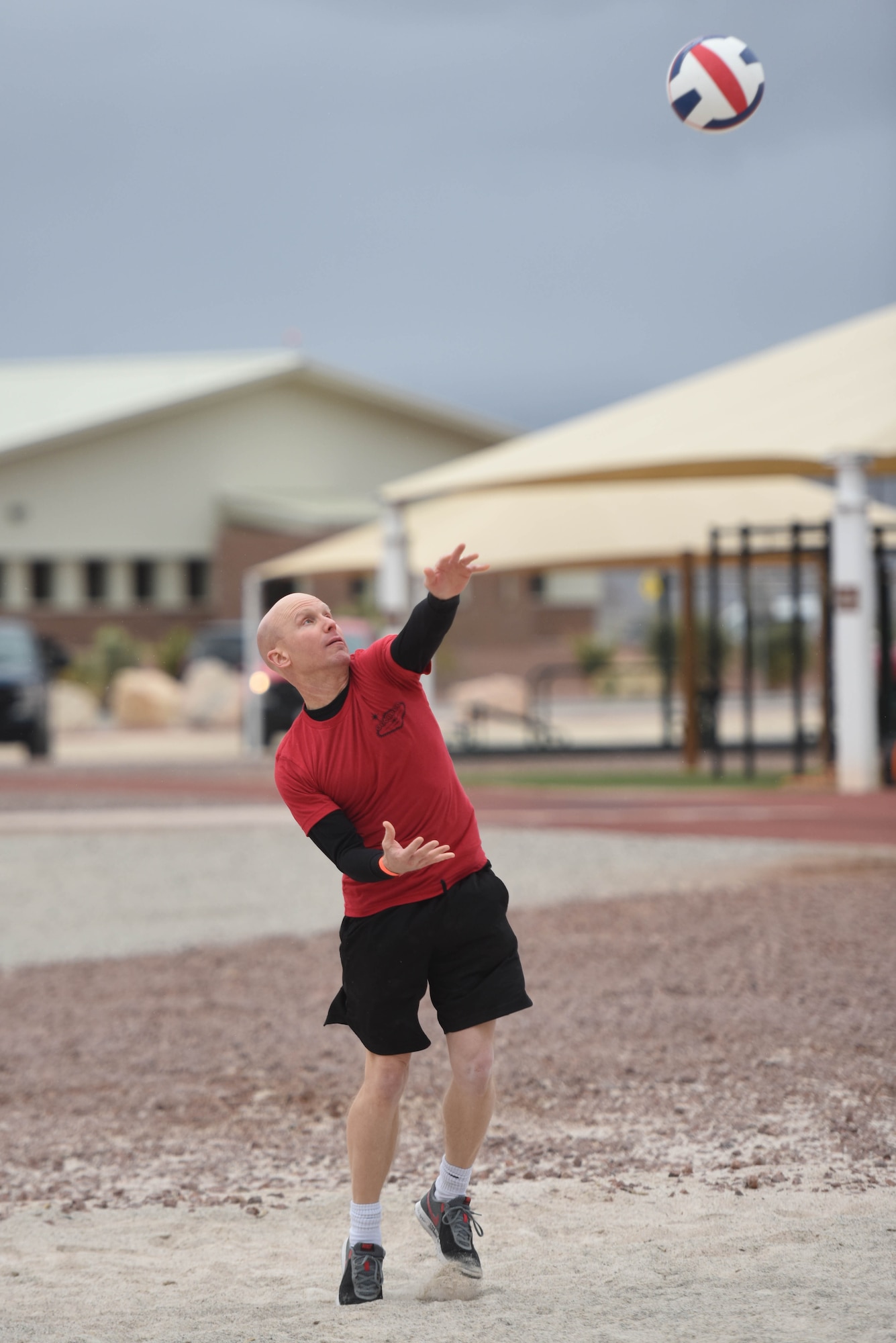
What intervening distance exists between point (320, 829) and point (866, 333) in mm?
17535

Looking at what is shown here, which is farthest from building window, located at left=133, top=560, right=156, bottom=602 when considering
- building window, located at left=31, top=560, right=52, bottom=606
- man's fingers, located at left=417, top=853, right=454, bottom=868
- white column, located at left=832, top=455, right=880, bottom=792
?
man's fingers, located at left=417, top=853, right=454, bottom=868

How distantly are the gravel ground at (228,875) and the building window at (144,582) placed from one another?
3173 cm

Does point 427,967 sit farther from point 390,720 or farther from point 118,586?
point 118,586

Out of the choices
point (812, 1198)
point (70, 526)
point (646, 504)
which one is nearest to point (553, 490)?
point (646, 504)

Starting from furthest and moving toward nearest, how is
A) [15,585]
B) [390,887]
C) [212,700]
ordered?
[15,585]
[212,700]
[390,887]

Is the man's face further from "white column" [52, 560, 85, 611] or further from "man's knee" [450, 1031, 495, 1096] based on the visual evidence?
"white column" [52, 560, 85, 611]

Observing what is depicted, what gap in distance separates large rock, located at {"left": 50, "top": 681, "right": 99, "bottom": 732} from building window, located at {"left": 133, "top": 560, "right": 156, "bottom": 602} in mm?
12474

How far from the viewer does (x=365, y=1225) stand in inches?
168

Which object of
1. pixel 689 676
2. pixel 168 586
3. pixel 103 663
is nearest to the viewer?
pixel 689 676

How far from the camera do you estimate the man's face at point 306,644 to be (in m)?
4.16

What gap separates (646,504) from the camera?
23297mm

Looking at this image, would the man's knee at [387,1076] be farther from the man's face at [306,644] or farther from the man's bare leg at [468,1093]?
the man's face at [306,644]

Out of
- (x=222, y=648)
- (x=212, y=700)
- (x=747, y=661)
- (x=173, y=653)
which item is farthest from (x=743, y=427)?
(x=173, y=653)

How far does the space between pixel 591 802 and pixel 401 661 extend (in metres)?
13.1
